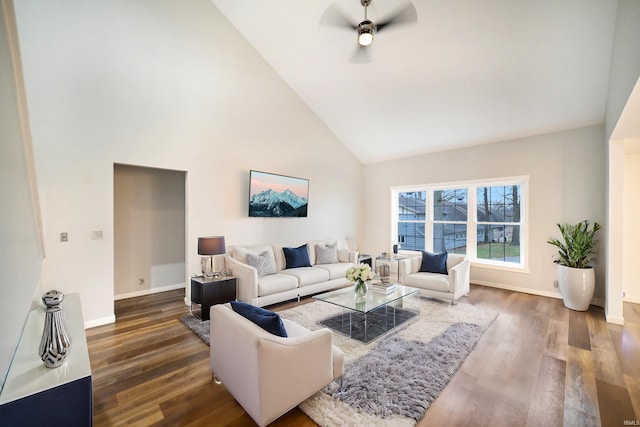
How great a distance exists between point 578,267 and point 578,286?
0.28m

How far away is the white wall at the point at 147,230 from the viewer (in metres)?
4.50

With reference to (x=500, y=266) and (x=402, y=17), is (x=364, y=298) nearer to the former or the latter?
(x=402, y=17)

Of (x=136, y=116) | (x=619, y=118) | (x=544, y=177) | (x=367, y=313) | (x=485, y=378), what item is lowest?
(x=485, y=378)

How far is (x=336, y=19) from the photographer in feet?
9.06

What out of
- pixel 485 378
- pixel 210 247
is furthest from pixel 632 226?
pixel 210 247

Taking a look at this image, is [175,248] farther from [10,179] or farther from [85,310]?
[10,179]

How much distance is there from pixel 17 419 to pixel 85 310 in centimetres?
259

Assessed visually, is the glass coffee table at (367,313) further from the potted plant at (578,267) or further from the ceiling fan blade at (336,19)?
the ceiling fan blade at (336,19)

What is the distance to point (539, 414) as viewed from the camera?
190cm

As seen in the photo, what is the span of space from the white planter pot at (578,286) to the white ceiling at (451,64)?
7.30 feet

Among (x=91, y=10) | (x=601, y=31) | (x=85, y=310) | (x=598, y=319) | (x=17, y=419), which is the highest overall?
(x=91, y=10)

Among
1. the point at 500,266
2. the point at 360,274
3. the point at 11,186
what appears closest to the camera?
the point at 11,186

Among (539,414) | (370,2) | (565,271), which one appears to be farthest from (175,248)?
(565,271)

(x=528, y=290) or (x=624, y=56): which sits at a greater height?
(x=624, y=56)
